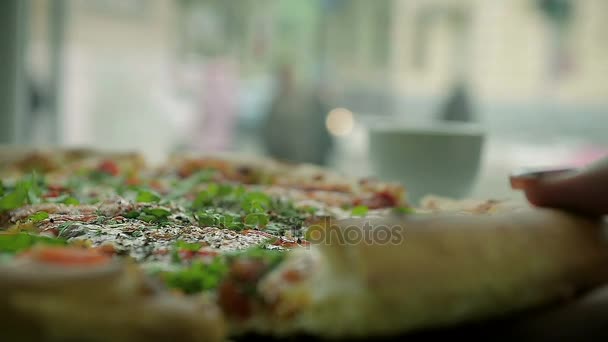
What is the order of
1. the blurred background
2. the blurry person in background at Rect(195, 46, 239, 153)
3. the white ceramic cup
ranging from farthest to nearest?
1. the blurry person in background at Rect(195, 46, 239, 153)
2. the blurred background
3. the white ceramic cup

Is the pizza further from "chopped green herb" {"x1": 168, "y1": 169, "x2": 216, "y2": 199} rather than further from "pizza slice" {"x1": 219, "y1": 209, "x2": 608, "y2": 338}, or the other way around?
"chopped green herb" {"x1": 168, "y1": 169, "x2": 216, "y2": 199}

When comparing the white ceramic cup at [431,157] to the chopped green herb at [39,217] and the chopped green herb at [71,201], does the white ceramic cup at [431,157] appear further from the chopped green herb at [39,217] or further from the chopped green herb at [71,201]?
the chopped green herb at [39,217]

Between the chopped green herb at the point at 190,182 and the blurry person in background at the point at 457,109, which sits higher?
the blurry person in background at the point at 457,109

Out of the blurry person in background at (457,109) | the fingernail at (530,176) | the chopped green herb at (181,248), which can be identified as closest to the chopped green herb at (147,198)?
the chopped green herb at (181,248)

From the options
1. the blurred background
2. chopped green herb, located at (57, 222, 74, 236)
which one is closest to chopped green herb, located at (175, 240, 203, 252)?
chopped green herb, located at (57, 222, 74, 236)

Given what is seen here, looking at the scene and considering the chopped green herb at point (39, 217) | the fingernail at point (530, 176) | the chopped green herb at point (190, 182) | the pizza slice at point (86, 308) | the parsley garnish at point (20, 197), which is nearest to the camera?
Answer: the pizza slice at point (86, 308)

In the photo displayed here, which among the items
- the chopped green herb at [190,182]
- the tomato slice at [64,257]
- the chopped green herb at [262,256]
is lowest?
the chopped green herb at [190,182]

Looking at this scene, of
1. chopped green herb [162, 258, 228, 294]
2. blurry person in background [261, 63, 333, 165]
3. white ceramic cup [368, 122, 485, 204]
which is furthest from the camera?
blurry person in background [261, 63, 333, 165]
